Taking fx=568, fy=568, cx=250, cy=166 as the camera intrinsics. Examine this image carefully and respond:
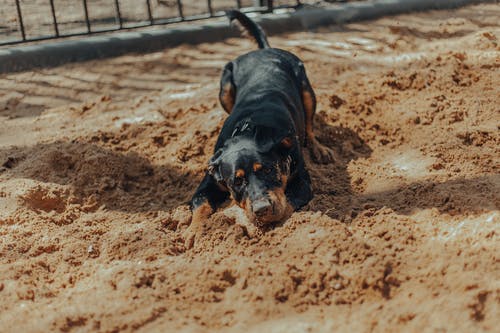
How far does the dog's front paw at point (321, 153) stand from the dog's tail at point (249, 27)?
1.75 metres

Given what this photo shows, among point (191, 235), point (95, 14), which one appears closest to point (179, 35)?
point (95, 14)

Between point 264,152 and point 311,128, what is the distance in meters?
1.52

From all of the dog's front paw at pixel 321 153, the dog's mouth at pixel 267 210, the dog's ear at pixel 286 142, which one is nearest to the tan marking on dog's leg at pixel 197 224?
the dog's mouth at pixel 267 210

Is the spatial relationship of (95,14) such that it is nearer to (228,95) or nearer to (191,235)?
(228,95)

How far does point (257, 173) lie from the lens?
400cm

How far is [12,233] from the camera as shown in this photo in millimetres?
4004

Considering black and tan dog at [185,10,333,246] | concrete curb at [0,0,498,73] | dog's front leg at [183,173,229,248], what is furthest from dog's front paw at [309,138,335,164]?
concrete curb at [0,0,498,73]

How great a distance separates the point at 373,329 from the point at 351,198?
166 cm

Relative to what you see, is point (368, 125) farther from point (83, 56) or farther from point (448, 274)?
point (83, 56)

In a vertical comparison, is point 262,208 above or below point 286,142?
below

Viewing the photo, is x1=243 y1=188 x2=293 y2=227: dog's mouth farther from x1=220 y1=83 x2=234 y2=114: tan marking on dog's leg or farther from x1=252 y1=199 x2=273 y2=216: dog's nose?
x1=220 y1=83 x2=234 y2=114: tan marking on dog's leg

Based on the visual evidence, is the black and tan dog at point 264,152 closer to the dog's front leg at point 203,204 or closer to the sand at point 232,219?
the dog's front leg at point 203,204

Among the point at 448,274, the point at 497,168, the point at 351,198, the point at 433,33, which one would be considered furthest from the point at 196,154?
the point at 433,33

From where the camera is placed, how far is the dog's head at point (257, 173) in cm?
378
